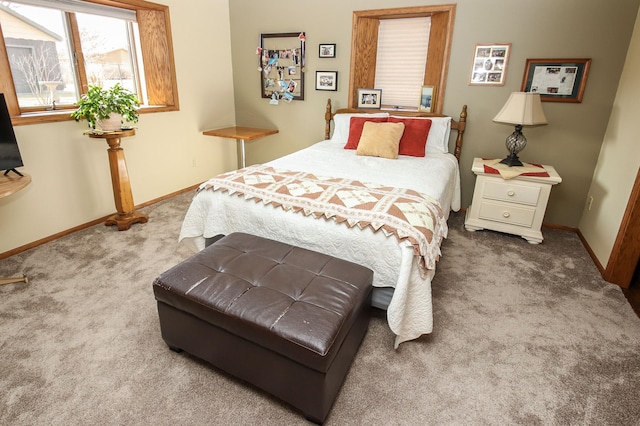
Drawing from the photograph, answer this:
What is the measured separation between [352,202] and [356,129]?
5.47 ft

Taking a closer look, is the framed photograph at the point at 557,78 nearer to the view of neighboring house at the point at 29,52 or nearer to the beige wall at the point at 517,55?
the beige wall at the point at 517,55

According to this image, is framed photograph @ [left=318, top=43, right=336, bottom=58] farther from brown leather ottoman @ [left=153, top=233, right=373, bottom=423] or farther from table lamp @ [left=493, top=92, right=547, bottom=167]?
brown leather ottoman @ [left=153, top=233, right=373, bottom=423]

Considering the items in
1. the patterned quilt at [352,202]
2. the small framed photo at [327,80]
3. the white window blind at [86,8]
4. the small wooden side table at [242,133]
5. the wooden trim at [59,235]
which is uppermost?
the white window blind at [86,8]

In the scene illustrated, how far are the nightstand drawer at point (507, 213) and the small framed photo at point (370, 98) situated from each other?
1.56 m

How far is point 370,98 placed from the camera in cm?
384

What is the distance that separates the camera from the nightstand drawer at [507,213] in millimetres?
3023

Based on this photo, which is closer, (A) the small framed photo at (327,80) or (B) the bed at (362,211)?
(B) the bed at (362,211)

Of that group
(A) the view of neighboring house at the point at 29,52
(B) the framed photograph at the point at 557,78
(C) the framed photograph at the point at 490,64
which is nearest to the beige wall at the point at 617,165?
(B) the framed photograph at the point at 557,78

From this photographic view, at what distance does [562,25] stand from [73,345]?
13.6 feet

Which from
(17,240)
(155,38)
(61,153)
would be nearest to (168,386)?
(17,240)

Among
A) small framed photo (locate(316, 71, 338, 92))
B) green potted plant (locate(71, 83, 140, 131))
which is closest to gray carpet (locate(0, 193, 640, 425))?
green potted plant (locate(71, 83, 140, 131))

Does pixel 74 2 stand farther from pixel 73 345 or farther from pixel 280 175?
pixel 73 345

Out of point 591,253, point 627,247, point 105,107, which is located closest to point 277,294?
point 105,107

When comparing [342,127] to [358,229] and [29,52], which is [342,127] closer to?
[358,229]
